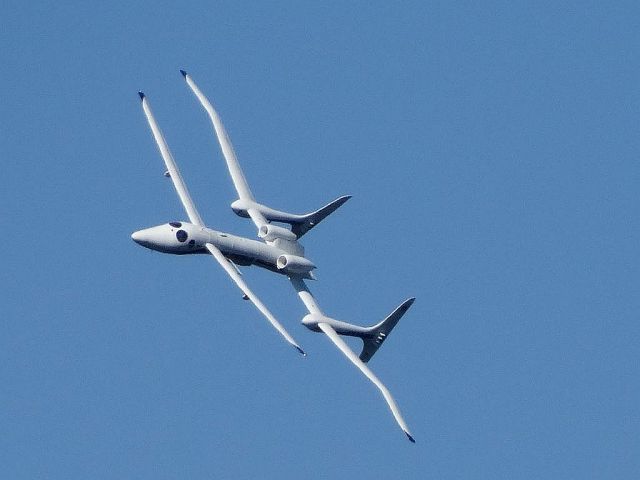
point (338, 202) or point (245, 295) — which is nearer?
point (245, 295)

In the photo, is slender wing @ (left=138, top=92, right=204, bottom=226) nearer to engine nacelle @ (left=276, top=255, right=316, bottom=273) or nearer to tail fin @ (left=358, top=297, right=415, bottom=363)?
engine nacelle @ (left=276, top=255, right=316, bottom=273)

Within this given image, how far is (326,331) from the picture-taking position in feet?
480

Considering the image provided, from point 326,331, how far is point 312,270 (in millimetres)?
6337

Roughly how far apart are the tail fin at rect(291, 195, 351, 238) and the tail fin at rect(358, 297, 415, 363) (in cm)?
1044

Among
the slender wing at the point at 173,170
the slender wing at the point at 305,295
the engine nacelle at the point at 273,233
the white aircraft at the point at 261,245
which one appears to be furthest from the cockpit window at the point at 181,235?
the slender wing at the point at 305,295

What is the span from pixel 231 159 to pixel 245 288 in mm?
18325

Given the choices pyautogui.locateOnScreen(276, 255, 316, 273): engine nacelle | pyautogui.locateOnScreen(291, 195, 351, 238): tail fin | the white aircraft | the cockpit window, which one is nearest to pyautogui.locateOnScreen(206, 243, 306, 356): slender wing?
the white aircraft

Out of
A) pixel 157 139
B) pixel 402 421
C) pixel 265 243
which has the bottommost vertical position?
pixel 402 421

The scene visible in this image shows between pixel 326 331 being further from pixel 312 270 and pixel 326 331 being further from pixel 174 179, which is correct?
pixel 174 179

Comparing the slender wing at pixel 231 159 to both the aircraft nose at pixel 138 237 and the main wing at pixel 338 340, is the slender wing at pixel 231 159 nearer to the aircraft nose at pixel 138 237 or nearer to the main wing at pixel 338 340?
the main wing at pixel 338 340

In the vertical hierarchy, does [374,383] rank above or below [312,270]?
below

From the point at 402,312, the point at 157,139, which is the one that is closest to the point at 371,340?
the point at 402,312

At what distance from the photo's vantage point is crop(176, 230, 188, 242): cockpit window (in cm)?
14162

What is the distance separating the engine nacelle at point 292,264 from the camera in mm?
147375
